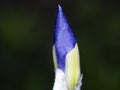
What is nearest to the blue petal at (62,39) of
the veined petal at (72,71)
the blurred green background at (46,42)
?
the veined petal at (72,71)

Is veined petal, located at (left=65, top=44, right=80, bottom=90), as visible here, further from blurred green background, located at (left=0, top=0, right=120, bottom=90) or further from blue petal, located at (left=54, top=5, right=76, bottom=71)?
blurred green background, located at (left=0, top=0, right=120, bottom=90)

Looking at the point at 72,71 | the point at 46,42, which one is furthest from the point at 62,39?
the point at 46,42

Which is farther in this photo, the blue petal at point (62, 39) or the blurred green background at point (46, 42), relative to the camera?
the blurred green background at point (46, 42)

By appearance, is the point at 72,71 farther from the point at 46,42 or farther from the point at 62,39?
the point at 46,42

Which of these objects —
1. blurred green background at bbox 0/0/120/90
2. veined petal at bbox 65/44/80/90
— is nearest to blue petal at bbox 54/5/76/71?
→ veined petal at bbox 65/44/80/90

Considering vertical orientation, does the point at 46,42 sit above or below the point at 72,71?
below

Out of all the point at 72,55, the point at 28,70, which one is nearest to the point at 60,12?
the point at 72,55

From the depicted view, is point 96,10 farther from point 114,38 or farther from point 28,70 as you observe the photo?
point 28,70

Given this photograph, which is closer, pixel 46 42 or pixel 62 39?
pixel 62 39

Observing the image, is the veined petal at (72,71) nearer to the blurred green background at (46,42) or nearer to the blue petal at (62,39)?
the blue petal at (62,39)
